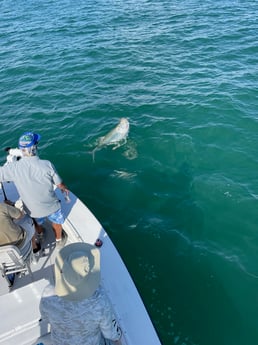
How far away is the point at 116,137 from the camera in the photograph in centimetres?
974

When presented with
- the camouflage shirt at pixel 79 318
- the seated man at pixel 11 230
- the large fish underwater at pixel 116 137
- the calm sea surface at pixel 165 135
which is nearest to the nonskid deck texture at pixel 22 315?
the seated man at pixel 11 230

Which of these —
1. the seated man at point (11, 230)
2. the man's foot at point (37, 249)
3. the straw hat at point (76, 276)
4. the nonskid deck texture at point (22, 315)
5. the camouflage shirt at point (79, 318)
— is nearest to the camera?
the straw hat at point (76, 276)

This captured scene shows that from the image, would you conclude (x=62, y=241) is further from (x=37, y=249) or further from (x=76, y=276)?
(x=76, y=276)

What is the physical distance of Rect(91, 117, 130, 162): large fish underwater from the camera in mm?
9650

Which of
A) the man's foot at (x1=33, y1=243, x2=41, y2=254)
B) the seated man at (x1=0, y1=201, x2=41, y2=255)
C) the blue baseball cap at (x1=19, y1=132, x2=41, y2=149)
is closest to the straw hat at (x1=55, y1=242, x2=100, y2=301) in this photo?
the seated man at (x1=0, y1=201, x2=41, y2=255)

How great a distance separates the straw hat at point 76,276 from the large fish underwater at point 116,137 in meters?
6.90

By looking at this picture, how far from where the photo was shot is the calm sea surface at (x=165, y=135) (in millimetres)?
6316

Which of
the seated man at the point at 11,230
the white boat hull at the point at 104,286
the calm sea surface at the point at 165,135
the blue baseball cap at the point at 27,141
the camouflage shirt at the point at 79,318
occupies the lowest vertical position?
the calm sea surface at the point at 165,135

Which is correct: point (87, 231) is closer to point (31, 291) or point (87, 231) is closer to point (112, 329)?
point (31, 291)

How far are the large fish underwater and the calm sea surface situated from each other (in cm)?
33

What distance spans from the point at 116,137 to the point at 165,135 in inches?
63.2

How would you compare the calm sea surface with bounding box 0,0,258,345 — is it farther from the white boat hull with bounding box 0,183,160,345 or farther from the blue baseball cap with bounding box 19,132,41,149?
the blue baseball cap with bounding box 19,132,41,149

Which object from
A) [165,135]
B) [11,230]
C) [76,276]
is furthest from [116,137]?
[76,276]

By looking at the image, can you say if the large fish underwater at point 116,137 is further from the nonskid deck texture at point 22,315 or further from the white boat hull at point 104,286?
the nonskid deck texture at point 22,315
